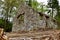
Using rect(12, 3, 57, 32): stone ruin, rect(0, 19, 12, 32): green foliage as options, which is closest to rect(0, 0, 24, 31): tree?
rect(0, 19, 12, 32): green foliage

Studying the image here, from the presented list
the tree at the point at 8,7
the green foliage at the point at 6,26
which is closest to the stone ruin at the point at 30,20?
the green foliage at the point at 6,26

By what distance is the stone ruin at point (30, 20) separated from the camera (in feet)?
52.2

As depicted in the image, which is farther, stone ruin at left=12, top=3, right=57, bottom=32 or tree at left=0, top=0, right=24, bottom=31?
tree at left=0, top=0, right=24, bottom=31

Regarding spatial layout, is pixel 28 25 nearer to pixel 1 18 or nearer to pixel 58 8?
pixel 58 8

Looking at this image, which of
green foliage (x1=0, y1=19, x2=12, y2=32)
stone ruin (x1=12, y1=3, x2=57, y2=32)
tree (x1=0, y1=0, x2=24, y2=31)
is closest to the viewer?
stone ruin (x1=12, y1=3, x2=57, y2=32)

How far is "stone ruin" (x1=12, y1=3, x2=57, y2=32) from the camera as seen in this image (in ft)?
52.2

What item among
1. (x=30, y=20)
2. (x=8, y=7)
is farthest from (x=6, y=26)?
(x=30, y=20)

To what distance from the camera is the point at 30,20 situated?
16.6 meters

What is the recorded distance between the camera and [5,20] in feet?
75.0

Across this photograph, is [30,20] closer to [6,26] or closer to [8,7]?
[6,26]

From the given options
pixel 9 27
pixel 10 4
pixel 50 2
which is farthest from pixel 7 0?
pixel 50 2

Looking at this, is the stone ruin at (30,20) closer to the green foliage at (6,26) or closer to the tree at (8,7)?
the green foliage at (6,26)

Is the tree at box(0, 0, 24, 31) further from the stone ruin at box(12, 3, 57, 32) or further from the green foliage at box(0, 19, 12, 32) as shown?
the stone ruin at box(12, 3, 57, 32)

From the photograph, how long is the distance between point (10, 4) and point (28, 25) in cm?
832
